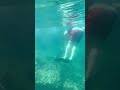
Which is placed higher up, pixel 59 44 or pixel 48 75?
pixel 59 44

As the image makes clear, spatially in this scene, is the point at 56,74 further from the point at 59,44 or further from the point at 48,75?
the point at 59,44

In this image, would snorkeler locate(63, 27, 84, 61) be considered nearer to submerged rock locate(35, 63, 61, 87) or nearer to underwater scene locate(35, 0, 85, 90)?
underwater scene locate(35, 0, 85, 90)

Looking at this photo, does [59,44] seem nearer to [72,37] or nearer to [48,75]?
[72,37]

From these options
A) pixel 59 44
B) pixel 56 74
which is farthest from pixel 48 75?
pixel 59 44

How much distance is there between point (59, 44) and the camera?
2539 mm

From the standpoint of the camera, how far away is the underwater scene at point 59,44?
2525 millimetres

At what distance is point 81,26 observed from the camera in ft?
8.26

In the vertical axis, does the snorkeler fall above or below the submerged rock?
above

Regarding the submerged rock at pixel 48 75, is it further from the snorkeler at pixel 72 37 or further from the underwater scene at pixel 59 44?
the snorkeler at pixel 72 37


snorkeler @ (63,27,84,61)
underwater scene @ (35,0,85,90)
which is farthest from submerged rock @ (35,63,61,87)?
snorkeler @ (63,27,84,61)

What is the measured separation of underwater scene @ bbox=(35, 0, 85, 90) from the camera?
2.53 m

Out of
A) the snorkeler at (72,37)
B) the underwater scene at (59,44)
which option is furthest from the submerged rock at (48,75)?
the snorkeler at (72,37)

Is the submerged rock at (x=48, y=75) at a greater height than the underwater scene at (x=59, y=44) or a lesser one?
lesser

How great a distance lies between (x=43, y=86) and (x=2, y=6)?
0.75 meters
